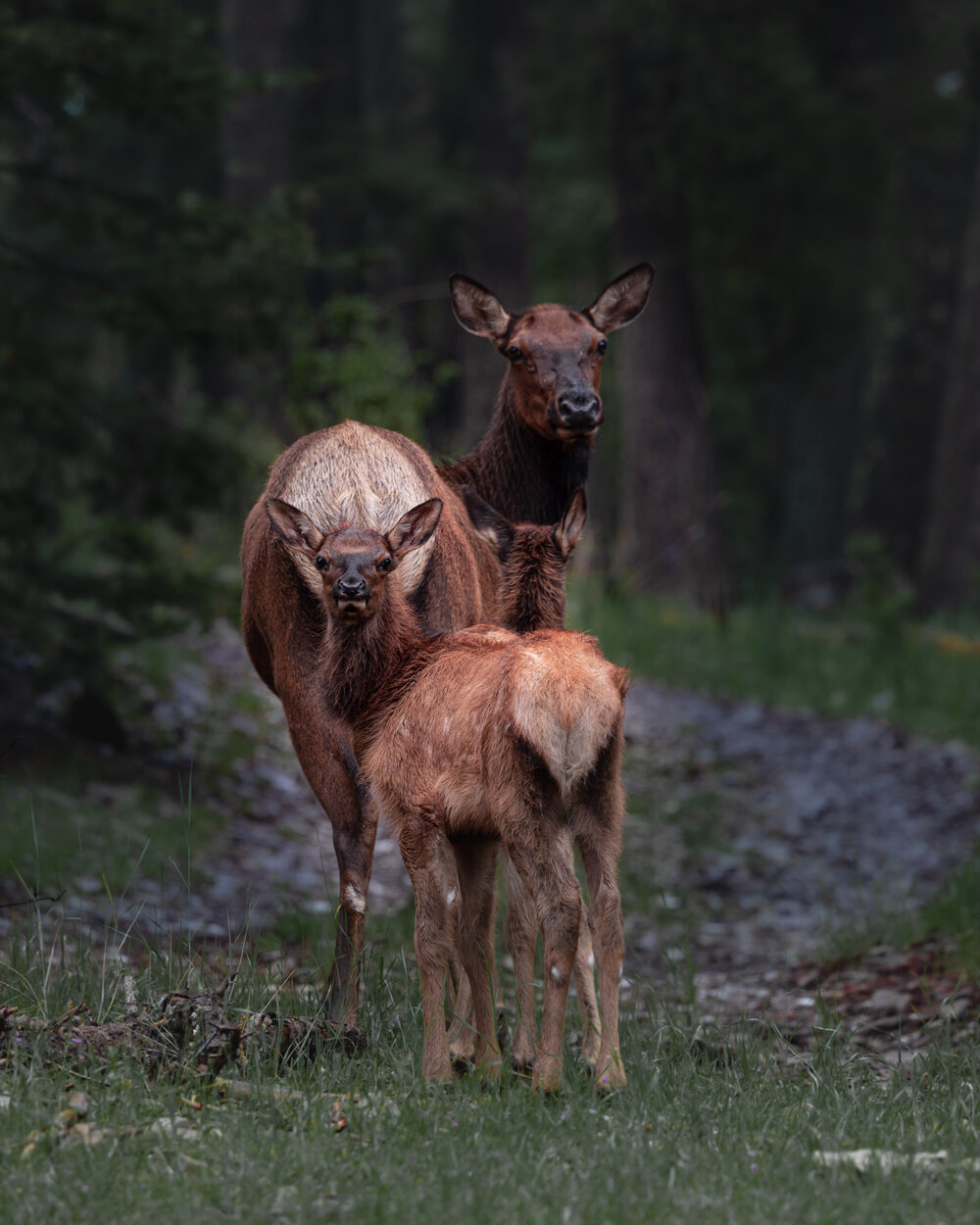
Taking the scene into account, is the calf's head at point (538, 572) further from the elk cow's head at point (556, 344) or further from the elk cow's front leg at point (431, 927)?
the elk cow's front leg at point (431, 927)

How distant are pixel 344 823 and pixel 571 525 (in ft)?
4.34

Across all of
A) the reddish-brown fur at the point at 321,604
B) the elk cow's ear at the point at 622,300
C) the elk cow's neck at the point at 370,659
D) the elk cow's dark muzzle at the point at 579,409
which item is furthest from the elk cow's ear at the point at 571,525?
the elk cow's ear at the point at 622,300

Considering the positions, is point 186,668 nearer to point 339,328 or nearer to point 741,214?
point 339,328

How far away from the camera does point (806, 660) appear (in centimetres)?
1452

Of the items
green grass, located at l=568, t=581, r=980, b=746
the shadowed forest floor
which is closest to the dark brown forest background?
green grass, located at l=568, t=581, r=980, b=746

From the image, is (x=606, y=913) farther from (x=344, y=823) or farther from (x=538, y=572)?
(x=538, y=572)

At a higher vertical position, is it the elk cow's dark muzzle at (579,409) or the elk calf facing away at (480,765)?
the elk cow's dark muzzle at (579,409)

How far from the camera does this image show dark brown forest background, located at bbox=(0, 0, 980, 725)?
8.95 m

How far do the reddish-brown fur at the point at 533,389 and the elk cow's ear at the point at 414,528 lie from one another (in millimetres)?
1316

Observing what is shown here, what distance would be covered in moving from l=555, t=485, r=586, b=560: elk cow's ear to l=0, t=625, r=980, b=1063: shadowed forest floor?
144 cm

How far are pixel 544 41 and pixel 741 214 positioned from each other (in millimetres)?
4613

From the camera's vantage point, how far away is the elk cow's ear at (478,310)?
6340 mm

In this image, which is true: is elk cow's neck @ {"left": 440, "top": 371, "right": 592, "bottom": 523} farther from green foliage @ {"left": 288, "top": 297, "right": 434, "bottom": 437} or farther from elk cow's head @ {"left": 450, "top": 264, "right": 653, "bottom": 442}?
green foliage @ {"left": 288, "top": 297, "right": 434, "bottom": 437}

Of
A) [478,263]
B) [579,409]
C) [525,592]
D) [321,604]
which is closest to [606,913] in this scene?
[525,592]
